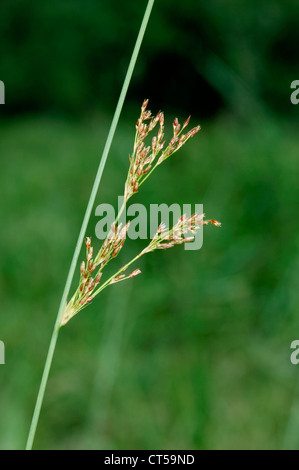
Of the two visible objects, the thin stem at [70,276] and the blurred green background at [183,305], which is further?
the blurred green background at [183,305]

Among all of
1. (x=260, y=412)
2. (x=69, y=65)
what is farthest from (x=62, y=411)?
(x=69, y=65)

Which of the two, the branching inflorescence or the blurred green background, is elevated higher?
the blurred green background

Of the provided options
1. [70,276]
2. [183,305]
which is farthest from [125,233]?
[183,305]

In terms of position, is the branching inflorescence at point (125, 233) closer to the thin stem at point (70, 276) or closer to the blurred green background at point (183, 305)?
the thin stem at point (70, 276)

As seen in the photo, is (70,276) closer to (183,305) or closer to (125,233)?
(125,233)

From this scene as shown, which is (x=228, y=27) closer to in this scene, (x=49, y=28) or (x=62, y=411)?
(x=62, y=411)

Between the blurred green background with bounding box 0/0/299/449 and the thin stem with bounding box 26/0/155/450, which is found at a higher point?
the blurred green background with bounding box 0/0/299/449

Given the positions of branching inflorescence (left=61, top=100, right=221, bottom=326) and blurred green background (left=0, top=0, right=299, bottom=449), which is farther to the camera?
blurred green background (left=0, top=0, right=299, bottom=449)

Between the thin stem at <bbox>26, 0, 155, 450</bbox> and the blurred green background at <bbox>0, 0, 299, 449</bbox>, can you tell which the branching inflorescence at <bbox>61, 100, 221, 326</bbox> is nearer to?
the thin stem at <bbox>26, 0, 155, 450</bbox>

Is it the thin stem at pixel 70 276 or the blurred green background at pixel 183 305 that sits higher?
the blurred green background at pixel 183 305

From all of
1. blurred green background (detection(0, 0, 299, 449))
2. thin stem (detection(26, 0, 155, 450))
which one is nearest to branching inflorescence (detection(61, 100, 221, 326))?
thin stem (detection(26, 0, 155, 450))

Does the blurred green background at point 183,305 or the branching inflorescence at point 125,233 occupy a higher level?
the blurred green background at point 183,305

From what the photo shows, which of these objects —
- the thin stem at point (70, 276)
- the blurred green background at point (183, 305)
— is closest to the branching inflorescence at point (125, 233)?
the thin stem at point (70, 276)
